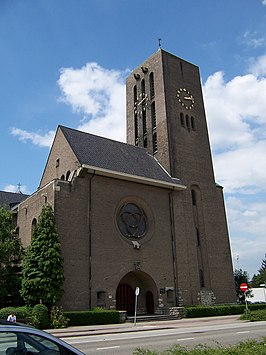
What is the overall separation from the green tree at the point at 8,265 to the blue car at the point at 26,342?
2295cm

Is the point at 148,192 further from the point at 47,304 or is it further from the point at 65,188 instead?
the point at 47,304

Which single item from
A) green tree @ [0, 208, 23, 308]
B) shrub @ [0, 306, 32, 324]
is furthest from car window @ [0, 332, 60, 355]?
green tree @ [0, 208, 23, 308]

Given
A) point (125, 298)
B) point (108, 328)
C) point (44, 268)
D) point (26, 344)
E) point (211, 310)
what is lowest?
point (108, 328)

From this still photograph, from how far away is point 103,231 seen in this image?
91.3 feet

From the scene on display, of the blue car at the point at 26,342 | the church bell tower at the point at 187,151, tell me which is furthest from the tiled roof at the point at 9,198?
the blue car at the point at 26,342

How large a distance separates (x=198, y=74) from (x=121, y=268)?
25.7m

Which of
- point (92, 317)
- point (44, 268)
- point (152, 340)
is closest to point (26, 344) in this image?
point (152, 340)

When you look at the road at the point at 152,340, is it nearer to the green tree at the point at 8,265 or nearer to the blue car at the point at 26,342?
the blue car at the point at 26,342

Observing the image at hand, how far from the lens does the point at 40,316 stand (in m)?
21.7

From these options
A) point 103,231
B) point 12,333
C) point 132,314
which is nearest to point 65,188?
point 103,231

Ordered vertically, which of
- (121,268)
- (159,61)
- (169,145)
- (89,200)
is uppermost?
(159,61)

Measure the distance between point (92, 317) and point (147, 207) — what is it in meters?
10.7

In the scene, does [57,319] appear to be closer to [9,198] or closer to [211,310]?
[211,310]

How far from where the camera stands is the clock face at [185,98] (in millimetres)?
39594
